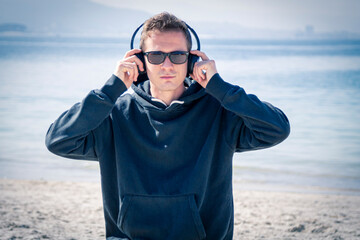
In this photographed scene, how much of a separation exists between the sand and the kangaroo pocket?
2.00m

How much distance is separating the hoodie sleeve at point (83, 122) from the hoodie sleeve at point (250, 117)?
0.64 m

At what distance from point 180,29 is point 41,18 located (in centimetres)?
16511

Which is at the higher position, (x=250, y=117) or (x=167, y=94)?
(x=167, y=94)

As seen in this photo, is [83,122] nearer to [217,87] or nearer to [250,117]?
[217,87]

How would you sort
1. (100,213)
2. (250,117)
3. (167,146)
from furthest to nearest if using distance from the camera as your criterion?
1. (100,213)
2. (167,146)
3. (250,117)

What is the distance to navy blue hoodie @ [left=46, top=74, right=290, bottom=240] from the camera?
2.90 meters

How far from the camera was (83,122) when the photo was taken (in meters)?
2.87

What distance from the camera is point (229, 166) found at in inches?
124

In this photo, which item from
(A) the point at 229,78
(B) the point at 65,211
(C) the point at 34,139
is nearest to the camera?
(B) the point at 65,211

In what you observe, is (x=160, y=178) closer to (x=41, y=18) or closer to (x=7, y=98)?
(x=7, y=98)

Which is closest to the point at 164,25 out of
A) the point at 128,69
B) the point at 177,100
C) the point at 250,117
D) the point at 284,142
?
the point at 128,69

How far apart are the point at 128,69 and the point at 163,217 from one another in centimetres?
99

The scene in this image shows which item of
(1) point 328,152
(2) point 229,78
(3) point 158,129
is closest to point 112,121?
(3) point 158,129

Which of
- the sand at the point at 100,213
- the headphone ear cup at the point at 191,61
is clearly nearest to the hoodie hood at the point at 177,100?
the headphone ear cup at the point at 191,61
